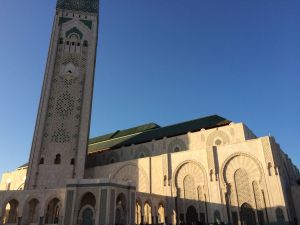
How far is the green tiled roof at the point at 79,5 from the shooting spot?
31.0 meters

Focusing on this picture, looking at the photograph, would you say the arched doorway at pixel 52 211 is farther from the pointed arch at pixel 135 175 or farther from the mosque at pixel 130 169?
the pointed arch at pixel 135 175

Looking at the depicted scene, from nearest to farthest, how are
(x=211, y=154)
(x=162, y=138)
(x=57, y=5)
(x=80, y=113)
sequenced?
1. (x=211, y=154)
2. (x=80, y=113)
3. (x=162, y=138)
4. (x=57, y=5)

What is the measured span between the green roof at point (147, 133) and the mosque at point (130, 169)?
150 mm

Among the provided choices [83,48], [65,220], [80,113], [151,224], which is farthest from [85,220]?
[83,48]

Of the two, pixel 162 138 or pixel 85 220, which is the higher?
pixel 162 138

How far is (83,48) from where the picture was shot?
29172 millimetres

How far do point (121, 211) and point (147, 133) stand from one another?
13237mm

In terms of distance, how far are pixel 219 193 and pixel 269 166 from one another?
3.84 metres

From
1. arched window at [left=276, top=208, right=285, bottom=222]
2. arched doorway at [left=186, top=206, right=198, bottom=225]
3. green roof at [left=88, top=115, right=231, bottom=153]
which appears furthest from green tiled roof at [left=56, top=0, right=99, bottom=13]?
arched window at [left=276, top=208, right=285, bottom=222]

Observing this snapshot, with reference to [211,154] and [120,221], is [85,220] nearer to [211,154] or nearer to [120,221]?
[120,221]

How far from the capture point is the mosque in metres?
17.9

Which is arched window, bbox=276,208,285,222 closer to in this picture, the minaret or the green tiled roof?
the minaret

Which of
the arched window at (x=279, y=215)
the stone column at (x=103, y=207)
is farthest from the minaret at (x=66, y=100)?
the arched window at (x=279, y=215)

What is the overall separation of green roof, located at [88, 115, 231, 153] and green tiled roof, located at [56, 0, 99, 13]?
Answer: 48.1ft
